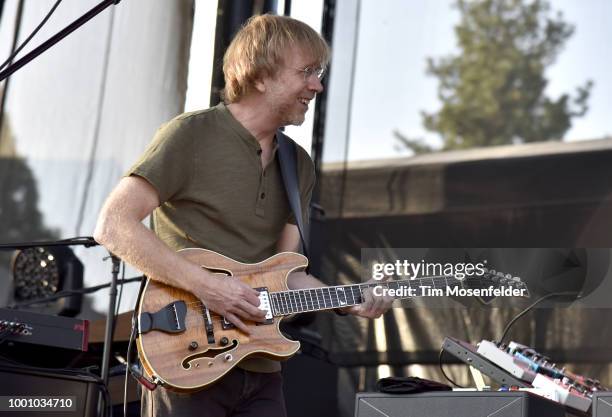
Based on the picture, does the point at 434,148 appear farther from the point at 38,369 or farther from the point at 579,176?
the point at 38,369

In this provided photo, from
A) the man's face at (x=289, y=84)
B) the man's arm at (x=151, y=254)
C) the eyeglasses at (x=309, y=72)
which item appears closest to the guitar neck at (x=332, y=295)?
the man's arm at (x=151, y=254)

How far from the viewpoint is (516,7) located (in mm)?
5059

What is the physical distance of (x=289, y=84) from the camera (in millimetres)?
3277

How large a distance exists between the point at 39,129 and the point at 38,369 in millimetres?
2946

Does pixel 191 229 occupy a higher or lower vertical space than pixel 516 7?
lower

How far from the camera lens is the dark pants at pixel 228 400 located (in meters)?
2.92

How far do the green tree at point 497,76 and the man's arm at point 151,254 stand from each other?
7.25ft

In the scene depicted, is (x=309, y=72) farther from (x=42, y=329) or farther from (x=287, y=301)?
(x=42, y=329)

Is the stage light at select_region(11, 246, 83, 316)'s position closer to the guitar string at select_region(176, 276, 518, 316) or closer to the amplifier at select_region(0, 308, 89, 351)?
the amplifier at select_region(0, 308, 89, 351)

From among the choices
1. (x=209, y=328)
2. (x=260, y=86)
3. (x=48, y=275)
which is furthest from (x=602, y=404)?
(x=48, y=275)

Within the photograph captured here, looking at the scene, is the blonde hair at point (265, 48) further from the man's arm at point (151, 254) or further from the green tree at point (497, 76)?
the green tree at point (497, 76)

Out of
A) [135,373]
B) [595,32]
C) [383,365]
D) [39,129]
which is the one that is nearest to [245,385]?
[135,373]

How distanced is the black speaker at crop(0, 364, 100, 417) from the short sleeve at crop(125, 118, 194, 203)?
2.03 feet

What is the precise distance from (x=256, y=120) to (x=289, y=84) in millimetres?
158
